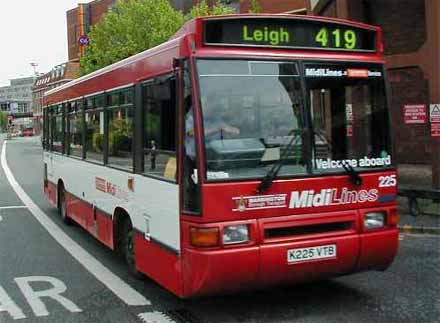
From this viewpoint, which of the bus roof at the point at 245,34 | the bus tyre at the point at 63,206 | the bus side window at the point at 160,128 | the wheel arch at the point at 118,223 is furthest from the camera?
the bus tyre at the point at 63,206

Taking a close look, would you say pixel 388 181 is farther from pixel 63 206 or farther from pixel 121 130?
pixel 63 206

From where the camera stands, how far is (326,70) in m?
5.75

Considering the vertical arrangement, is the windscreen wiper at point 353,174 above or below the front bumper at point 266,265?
above

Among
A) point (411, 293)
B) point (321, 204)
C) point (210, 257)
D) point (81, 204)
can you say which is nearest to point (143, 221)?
point (210, 257)

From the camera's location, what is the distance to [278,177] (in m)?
5.38

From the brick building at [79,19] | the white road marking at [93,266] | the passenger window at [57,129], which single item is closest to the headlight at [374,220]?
the white road marking at [93,266]

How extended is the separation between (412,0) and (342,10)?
4577mm

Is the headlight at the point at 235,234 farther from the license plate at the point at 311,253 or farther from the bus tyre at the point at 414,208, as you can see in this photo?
the bus tyre at the point at 414,208

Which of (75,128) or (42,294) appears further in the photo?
(75,128)

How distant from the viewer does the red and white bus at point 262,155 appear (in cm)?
523

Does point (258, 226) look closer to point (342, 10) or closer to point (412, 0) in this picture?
point (342, 10)

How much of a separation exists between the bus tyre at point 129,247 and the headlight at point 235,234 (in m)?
1.98

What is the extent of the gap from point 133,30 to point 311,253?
3028 centimetres

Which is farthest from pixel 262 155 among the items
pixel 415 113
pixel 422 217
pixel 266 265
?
pixel 415 113
